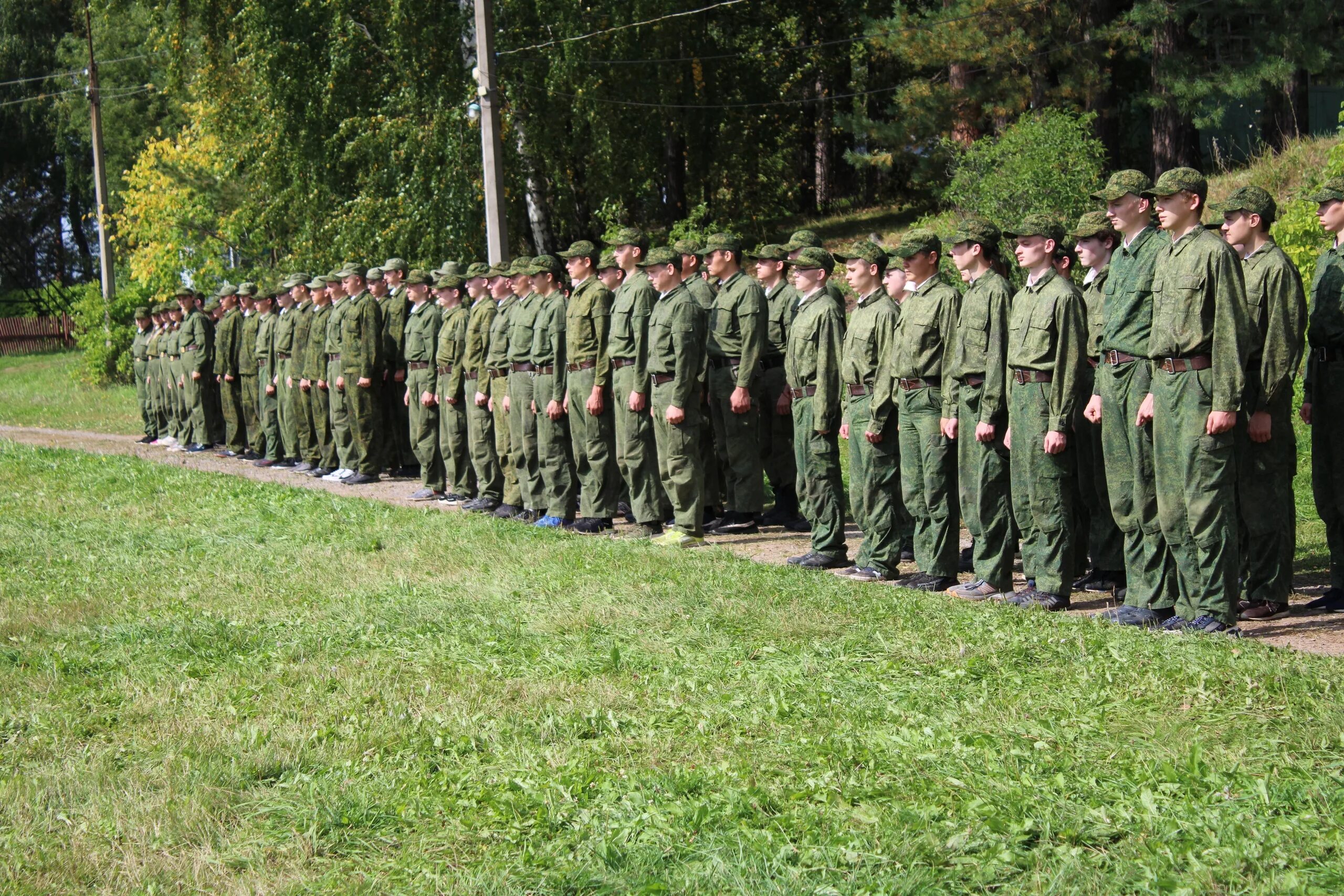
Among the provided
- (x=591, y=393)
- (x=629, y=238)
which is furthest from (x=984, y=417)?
(x=629, y=238)

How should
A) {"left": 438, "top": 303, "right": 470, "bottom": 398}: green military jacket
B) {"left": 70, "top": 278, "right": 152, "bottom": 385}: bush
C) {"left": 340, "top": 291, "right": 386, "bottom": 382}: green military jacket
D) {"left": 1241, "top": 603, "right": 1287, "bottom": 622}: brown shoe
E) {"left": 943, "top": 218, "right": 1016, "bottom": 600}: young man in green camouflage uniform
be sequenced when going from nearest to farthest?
{"left": 1241, "top": 603, "right": 1287, "bottom": 622}: brown shoe < {"left": 943, "top": 218, "right": 1016, "bottom": 600}: young man in green camouflage uniform < {"left": 438, "top": 303, "right": 470, "bottom": 398}: green military jacket < {"left": 340, "top": 291, "right": 386, "bottom": 382}: green military jacket < {"left": 70, "top": 278, "right": 152, "bottom": 385}: bush

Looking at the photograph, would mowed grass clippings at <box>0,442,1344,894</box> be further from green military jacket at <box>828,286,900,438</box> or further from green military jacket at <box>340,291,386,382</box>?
green military jacket at <box>340,291,386,382</box>

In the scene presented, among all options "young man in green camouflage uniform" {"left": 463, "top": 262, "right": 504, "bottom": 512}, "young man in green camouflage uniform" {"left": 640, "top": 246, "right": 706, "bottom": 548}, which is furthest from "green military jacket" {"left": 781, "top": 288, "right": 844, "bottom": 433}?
"young man in green camouflage uniform" {"left": 463, "top": 262, "right": 504, "bottom": 512}

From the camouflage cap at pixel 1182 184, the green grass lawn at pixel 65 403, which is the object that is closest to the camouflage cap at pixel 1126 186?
the camouflage cap at pixel 1182 184

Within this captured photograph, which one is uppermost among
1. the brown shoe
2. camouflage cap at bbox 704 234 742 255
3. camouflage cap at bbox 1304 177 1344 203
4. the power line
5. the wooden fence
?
the power line

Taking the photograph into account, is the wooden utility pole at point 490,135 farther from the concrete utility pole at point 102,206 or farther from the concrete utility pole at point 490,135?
the concrete utility pole at point 102,206

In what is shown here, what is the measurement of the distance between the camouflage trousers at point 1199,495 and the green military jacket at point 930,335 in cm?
158

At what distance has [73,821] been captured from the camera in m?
4.93

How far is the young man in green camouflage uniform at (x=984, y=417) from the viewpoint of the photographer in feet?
25.8

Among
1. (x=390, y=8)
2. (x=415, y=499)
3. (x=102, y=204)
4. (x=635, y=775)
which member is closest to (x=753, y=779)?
(x=635, y=775)

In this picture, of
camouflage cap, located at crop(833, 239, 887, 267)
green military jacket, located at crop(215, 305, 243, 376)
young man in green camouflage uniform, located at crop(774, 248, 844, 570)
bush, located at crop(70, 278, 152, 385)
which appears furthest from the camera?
bush, located at crop(70, 278, 152, 385)

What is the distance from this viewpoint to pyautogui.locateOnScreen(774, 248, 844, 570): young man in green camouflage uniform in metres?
9.28

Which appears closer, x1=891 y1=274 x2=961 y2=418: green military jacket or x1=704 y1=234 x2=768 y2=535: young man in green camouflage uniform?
x1=891 y1=274 x2=961 y2=418: green military jacket

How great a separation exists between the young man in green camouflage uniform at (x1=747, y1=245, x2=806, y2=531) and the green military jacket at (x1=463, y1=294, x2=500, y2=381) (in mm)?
2549
